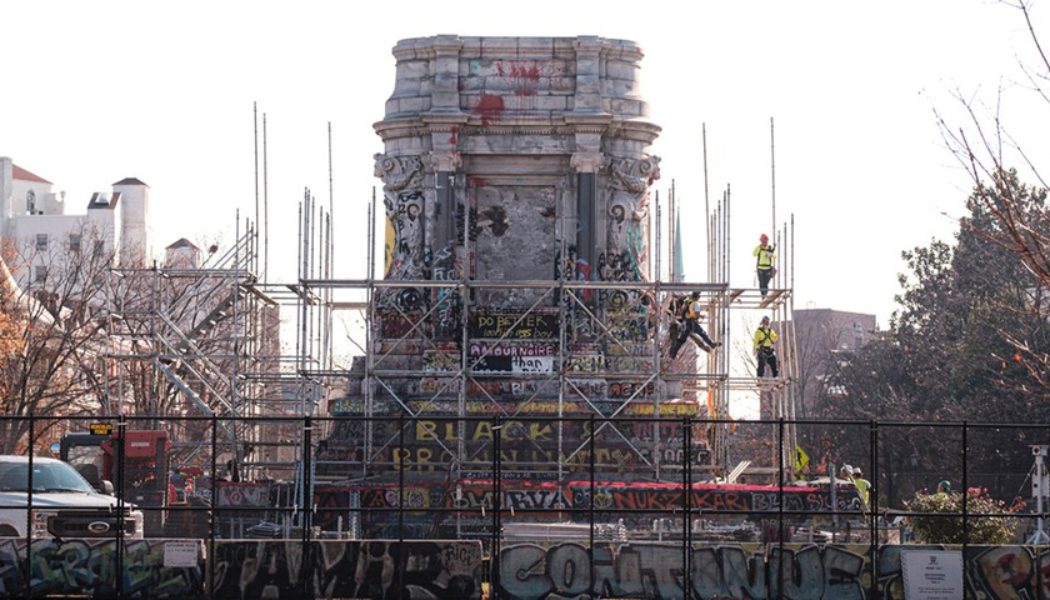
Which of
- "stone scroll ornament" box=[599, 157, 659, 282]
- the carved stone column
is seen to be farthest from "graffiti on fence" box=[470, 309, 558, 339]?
"stone scroll ornament" box=[599, 157, 659, 282]

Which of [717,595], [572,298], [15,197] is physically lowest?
[717,595]

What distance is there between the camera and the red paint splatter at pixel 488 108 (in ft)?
157

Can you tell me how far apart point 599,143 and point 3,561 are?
64.7ft

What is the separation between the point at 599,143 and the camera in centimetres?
4781

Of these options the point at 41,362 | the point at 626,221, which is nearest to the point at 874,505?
the point at 626,221

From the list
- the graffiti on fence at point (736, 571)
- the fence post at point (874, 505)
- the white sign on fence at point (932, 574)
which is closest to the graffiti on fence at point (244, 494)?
the graffiti on fence at point (736, 571)

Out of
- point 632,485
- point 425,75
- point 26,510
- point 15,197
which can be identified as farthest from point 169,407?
point 15,197

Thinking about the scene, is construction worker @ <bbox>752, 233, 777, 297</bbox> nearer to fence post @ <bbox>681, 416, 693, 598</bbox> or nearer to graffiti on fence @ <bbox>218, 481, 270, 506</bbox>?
graffiti on fence @ <bbox>218, 481, 270, 506</bbox>

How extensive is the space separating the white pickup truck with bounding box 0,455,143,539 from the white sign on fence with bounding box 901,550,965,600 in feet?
39.9

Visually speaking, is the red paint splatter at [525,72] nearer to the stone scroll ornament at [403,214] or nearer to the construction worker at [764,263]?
the stone scroll ornament at [403,214]

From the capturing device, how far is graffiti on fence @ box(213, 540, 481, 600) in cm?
3269

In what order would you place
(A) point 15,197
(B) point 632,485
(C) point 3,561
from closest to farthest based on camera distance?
(C) point 3,561 → (B) point 632,485 → (A) point 15,197

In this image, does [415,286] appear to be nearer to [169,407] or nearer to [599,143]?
[599,143]

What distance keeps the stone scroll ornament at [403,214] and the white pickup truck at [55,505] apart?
13727mm
